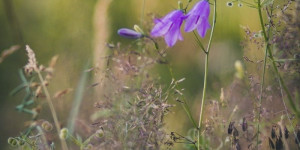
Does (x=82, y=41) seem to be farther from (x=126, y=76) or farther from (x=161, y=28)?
(x=161, y=28)

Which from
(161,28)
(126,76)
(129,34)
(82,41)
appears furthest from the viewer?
(82,41)

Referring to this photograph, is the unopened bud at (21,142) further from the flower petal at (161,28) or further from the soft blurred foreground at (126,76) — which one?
the flower petal at (161,28)

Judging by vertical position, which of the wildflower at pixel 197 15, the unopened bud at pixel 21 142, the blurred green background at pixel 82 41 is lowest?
the blurred green background at pixel 82 41

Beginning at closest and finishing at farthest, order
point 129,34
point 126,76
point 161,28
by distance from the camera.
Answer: point 129,34, point 161,28, point 126,76

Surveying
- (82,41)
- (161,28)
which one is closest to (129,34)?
(161,28)

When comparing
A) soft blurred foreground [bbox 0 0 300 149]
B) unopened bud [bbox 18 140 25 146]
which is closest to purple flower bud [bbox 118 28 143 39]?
soft blurred foreground [bbox 0 0 300 149]

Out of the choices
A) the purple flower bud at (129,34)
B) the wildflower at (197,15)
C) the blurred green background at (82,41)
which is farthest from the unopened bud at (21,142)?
the blurred green background at (82,41)
